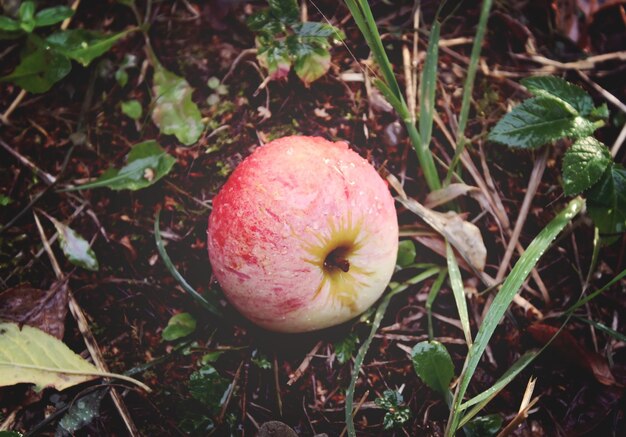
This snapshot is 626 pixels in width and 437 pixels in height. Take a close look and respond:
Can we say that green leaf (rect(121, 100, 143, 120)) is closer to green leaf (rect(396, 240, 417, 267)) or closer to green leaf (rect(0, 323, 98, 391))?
Answer: green leaf (rect(0, 323, 98, 391))

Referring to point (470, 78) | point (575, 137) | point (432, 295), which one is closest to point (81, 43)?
point (470, 78)

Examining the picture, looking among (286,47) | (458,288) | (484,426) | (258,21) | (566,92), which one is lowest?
(484,426)

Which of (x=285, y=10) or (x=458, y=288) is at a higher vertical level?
(x=285, y=10)

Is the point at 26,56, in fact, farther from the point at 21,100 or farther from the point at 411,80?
the point at 411,80

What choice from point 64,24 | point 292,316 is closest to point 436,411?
point 292,316

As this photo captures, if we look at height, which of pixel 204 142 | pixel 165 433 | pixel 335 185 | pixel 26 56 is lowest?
pixel 165 433

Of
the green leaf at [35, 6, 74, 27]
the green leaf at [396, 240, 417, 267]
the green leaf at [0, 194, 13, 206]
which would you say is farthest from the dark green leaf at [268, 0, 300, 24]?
the green leaf at [0, 194, 13, 206]

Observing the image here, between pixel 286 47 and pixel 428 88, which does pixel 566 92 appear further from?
pixel 286 47
